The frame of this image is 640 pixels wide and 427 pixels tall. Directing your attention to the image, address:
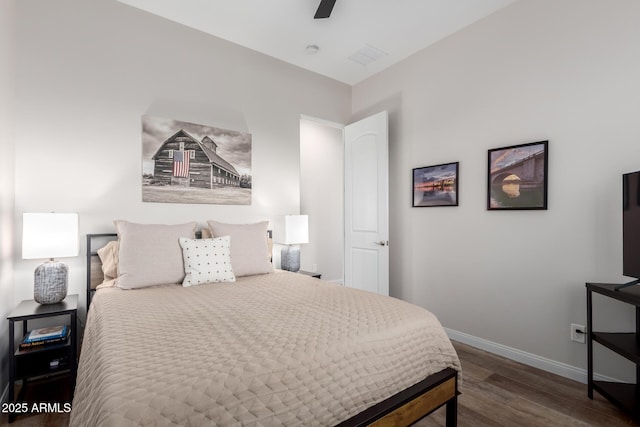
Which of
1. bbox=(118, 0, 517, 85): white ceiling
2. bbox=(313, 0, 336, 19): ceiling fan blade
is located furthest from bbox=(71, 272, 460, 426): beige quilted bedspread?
bbox=(118, 0, 517, 85): white ceiling

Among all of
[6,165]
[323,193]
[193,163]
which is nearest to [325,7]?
[193,163]

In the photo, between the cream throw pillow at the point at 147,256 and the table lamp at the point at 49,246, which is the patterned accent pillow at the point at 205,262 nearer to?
the cream throw pillow at the point at 147,256

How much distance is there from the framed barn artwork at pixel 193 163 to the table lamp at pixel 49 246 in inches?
27.1

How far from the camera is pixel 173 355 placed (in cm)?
112

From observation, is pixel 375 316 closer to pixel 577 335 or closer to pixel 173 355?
pixel 173 355

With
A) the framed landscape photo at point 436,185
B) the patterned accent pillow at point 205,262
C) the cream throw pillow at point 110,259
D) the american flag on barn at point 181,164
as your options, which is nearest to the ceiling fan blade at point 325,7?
the american flag on barn at point 181,164

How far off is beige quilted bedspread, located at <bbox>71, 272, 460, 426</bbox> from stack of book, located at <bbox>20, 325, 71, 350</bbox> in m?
0.42

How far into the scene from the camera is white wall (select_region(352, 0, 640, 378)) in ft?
7.01

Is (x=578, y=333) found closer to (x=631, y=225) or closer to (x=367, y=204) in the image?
(x=631, y=225)

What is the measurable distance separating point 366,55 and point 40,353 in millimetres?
3836

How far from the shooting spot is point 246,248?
107 inches

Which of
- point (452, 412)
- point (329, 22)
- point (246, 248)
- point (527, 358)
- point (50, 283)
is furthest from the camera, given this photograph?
point (329, 22)

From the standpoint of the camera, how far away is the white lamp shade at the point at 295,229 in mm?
3248

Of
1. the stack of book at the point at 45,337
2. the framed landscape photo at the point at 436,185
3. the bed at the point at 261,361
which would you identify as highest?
the framed landscape photo at the point at 436,185
